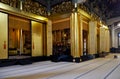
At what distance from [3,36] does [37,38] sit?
2124 millimetres

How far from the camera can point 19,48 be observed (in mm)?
8969

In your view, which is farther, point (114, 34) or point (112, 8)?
point (114, 34)

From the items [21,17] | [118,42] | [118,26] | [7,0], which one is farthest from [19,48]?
[118,42]

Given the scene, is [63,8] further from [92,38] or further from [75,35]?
[92,38]

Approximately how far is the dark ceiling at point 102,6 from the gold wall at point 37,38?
132 cm

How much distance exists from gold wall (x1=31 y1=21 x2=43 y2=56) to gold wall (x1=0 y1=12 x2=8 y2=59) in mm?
1642

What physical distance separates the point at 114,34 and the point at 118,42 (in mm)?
1597

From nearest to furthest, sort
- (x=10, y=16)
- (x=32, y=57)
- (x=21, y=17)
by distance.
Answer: (x=10, y=16), (x=21, y=17), (x=32, y=57)

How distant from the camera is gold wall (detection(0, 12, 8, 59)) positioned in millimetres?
5983

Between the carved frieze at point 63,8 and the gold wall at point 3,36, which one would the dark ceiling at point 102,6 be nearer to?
the carved frieze at point 63,8

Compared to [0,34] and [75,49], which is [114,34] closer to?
[75,49]

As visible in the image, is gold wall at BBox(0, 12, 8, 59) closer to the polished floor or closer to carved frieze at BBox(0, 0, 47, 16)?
carved frieze at BBox(0, 0, 47, 16)

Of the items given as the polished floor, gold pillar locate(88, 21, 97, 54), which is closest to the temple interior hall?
gold pillar locate(88, 21, 97, 54)

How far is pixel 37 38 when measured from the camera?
788cm
